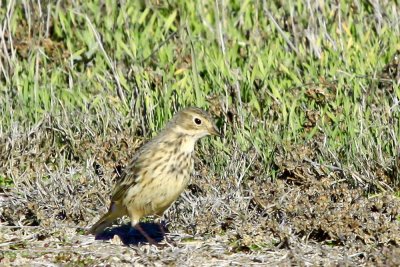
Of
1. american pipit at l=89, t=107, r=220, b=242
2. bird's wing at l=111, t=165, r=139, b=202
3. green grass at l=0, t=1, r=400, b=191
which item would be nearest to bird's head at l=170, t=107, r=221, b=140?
american pipit at l=89, t=107, r=220, b=242

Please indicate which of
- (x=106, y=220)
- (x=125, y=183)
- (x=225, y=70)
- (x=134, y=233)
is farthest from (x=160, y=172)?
(x=225, y=70)

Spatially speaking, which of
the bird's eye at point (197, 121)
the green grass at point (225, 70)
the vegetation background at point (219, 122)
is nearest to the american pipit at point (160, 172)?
the bird's eye at point (197, 121)

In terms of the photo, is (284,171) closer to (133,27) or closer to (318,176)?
(318,176)

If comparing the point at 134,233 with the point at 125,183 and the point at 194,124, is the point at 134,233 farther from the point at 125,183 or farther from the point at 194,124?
the point at 194,124

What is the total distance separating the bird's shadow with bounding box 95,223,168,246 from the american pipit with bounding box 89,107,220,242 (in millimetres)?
122

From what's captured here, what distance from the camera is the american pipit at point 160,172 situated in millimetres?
7102

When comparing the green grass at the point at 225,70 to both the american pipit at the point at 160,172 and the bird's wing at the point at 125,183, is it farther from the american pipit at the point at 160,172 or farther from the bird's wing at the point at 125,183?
the bird's wing at the point at 125,183

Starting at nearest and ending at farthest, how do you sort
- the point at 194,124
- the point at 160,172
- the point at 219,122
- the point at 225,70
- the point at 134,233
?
the point at 160,172, the point at 194,124, the point at 134,233, the point at 219,122, the point at 225,70

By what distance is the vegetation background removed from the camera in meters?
7.11

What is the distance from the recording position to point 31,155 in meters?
8.35

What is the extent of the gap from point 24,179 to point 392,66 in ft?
10.6

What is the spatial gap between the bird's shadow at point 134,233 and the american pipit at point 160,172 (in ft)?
0.40

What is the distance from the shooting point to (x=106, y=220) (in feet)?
24.1

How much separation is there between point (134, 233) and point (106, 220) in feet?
1.08
